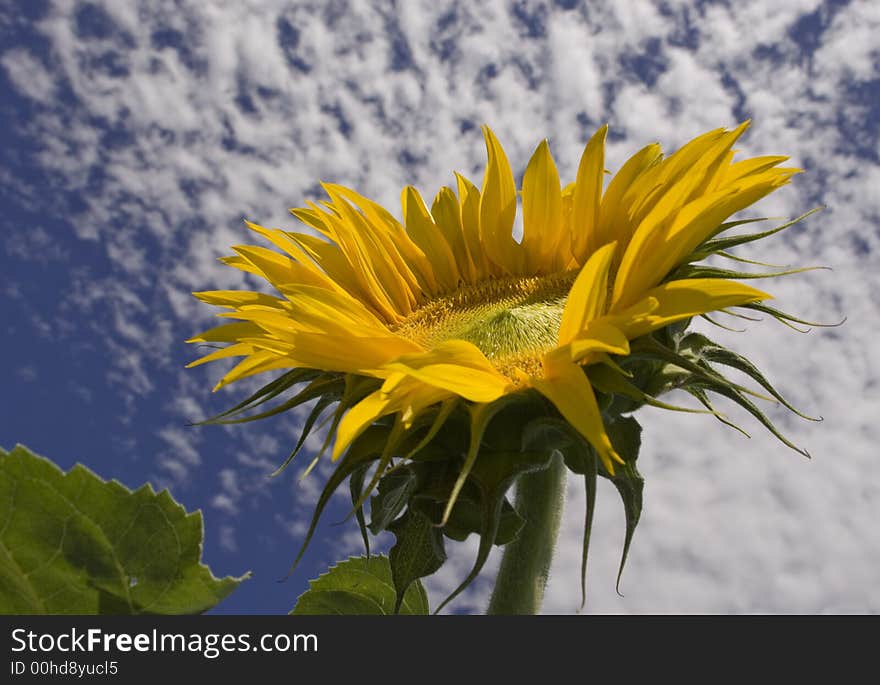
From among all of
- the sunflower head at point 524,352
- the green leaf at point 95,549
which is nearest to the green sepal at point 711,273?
the sunflower head at point 524,352

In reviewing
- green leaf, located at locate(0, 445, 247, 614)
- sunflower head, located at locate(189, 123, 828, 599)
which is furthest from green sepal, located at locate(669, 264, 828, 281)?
green leaf, located at locate(0, 445, 247, 614)

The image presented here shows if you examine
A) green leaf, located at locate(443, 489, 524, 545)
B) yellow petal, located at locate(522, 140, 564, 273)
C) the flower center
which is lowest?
green leaf, located at locate(443, 489, 524, 545)

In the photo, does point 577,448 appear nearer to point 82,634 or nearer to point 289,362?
point 289,362

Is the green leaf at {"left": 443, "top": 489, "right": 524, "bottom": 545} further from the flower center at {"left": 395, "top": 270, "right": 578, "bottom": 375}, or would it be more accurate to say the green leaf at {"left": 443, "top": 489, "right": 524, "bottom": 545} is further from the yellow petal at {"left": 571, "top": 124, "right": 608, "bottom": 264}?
the yellow petal at {"left": 571, "top": 124, "right": 608, "bottom": 264}

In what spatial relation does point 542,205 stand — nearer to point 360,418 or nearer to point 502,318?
point 502,318

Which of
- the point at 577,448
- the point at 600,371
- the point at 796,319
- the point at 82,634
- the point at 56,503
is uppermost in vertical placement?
the point at 796,319

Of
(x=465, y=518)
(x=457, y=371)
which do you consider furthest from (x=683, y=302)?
(x=465, y=518)

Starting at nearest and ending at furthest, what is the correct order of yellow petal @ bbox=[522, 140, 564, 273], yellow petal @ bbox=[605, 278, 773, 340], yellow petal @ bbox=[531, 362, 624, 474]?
1. yellow petal @ bbox=[531, 362, 624, 474]
2. yellow petal @ bbox=[605, 278, 773, 340]
3. yellow petal @ bbox=[522, 140, 564, 273]

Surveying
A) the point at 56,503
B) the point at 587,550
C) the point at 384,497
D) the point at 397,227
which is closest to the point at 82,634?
the point at 56,503
